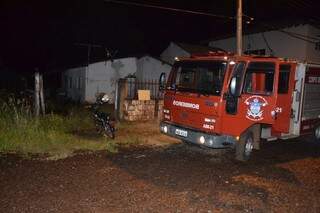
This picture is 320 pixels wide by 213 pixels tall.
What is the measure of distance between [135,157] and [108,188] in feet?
8.71

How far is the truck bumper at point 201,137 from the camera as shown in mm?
9211

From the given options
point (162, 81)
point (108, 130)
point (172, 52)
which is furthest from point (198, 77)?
point (172, 52)

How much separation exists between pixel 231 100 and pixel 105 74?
58.1ft

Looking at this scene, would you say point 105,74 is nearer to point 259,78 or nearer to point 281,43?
point 281,43

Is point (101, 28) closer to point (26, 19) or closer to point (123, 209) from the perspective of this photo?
point (26, 19)

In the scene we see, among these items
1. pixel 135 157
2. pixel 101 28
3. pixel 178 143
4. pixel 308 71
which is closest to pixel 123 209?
pixel 135 157

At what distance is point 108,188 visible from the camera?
716cm

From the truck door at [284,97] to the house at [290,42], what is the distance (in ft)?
59.5

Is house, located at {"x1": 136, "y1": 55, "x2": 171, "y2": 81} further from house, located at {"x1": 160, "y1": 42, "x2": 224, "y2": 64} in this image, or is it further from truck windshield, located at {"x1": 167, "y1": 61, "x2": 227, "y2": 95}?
truck windshield, located at {"x1": 167, "y1": 61, "x2": 227, "y2": 95}

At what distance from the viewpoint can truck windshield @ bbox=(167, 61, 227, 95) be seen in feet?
30.3

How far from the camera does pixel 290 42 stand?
2802cm

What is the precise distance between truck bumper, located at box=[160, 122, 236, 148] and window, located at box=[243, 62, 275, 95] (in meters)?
1.28

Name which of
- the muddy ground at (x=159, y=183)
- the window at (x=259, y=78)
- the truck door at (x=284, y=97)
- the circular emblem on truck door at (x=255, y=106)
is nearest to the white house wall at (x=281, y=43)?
the truck door at (x=284, y=97)

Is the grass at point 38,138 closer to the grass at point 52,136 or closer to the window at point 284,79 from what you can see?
the grass at point 52,136
